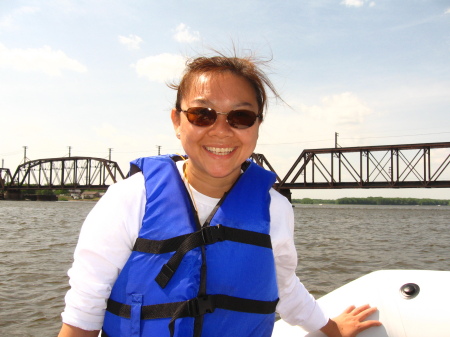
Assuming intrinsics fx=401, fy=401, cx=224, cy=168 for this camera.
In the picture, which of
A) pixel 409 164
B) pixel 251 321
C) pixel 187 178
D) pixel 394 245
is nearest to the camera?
pixel 251 321

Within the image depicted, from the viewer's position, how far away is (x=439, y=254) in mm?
9289

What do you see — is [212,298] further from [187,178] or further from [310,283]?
[310,283]

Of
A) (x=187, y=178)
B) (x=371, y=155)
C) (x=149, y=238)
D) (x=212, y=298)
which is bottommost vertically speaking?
(x=212, y=298)

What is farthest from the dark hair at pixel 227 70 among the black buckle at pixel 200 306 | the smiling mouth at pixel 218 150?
the black buckle at pixel 200 306

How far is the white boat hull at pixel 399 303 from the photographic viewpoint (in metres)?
2.14

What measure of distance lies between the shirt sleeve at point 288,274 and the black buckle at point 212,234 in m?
0.27

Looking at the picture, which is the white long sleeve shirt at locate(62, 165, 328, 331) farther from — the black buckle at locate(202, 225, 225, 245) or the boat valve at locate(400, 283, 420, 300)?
the boat valve at locate(400, 283, 420, 300)

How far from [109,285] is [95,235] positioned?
206mm

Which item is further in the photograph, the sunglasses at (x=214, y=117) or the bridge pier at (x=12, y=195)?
the bridge pier at (x=12, y=195)

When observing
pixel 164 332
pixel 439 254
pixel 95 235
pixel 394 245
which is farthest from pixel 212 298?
pixel 394 245

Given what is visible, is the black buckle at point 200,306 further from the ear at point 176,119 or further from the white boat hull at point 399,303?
the white boat hull at point 399,303

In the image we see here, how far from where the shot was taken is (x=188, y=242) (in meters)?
1.58

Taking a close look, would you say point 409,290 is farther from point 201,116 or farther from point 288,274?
point 201,116

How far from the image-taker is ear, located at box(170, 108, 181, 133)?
1.85 m
